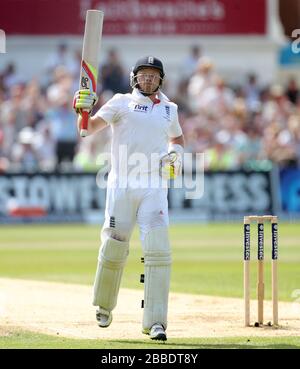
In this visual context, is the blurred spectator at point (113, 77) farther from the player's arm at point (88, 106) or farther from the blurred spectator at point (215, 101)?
the player's arm at point (88, 106)

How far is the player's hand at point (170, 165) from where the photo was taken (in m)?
8.55

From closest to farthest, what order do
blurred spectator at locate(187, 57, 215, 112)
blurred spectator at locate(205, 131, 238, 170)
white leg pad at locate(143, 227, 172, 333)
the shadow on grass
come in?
1. the shadow on grass
2. white leg pad at locate(143, 227, 172, 333)
3. blurred spectator at locate(205, 131, 238, 170)
4. blurred spectator at locate(187, 57, 215, 112)

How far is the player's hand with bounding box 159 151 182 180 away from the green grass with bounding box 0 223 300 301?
333cm

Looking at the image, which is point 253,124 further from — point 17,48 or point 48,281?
point 48,281

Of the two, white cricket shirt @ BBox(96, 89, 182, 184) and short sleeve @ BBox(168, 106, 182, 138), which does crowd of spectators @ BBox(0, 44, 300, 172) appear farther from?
white cricket shirt @ BBox(96, 89, 182, 184)

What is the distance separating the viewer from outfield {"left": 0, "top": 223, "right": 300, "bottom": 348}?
8.20m

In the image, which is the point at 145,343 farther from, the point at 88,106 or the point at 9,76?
the point at 9,76

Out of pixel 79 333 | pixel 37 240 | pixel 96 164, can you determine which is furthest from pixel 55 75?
pixel 79 333

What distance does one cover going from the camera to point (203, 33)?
28828 mm

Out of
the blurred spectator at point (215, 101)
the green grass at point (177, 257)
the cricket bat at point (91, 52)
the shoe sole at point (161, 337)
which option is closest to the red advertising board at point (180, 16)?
the blurred spectator at point (215, 101)

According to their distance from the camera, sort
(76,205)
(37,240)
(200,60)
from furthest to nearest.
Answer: (200,60) < (76,205) < (37,240)

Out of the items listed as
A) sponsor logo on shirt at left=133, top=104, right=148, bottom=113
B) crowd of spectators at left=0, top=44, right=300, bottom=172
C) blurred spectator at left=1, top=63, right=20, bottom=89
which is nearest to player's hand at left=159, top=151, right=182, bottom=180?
sponsor logo on shirt at left=133, top=104, right=148, bottom=113
